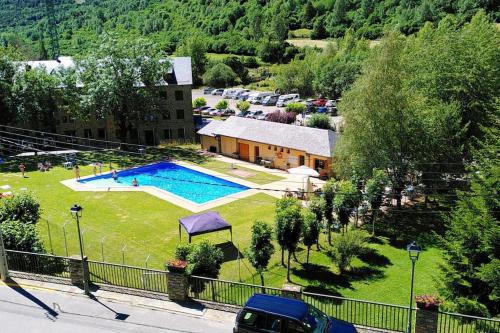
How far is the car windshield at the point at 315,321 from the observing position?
12.0 meters

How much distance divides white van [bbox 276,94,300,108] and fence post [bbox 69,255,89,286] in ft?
192

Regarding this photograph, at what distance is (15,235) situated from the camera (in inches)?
786

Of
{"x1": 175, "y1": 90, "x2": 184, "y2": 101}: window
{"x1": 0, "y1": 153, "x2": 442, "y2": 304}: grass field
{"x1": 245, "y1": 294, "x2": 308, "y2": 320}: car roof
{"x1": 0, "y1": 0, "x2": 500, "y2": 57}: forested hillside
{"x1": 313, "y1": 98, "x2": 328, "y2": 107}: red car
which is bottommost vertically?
{"x1": 0, "y1": 153, "x2": 442, "y2": 304}: grass field

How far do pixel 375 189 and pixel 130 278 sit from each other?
595 inches

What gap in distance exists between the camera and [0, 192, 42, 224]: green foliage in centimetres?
2241

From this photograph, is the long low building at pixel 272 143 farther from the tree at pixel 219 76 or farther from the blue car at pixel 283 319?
the tree at pixel 219 76

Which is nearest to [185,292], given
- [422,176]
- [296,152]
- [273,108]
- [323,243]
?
[323,243]

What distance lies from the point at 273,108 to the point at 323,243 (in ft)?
154

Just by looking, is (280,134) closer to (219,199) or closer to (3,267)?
(219,199)

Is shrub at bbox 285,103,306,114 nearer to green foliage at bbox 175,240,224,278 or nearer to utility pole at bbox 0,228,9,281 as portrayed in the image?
green foliage at bbox 175,240,224,278

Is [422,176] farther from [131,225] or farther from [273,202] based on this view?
[131,225]

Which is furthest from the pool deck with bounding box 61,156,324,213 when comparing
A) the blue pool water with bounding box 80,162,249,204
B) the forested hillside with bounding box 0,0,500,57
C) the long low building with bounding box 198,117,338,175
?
the forested hillside with bounding box 0,0,500,57

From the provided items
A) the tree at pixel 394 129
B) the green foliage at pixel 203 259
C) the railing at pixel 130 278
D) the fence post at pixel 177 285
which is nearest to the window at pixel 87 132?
the tree at pixel 394 129

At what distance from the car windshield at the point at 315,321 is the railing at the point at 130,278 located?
6.87 meters
